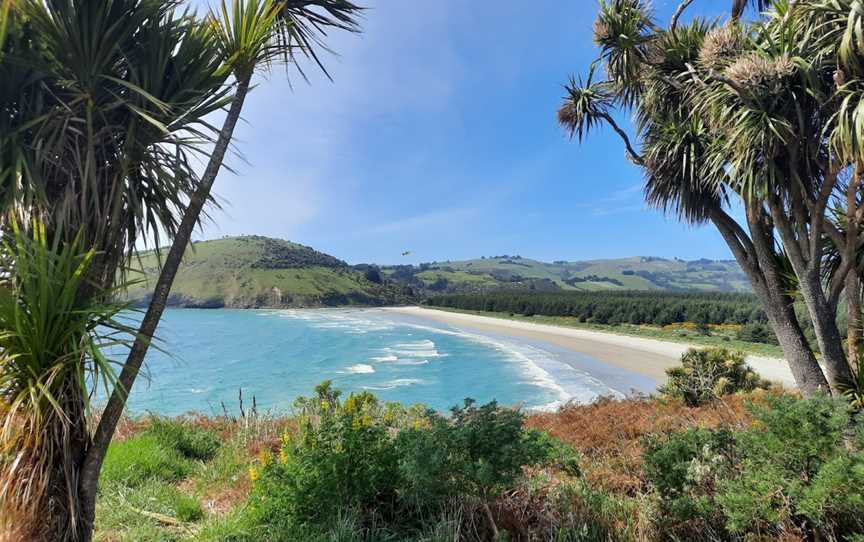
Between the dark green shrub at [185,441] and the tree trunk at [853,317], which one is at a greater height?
the tree trunk at [853,317]

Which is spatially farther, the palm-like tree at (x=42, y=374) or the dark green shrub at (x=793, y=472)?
the dark green shrub at (x=793, y=472)

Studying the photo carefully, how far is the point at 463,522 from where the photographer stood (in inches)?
109

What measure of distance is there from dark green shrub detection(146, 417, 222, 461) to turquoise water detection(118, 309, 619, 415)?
426 cm

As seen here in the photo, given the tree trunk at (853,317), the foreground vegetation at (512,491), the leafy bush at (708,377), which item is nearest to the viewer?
the foreground vegetation at (512,491)

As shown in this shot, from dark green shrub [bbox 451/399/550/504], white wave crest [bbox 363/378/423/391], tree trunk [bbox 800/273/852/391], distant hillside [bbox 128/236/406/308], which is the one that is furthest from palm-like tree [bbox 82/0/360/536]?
distant hillside [bbox 128/236/406/308]

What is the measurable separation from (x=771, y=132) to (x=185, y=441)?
26.7 feet

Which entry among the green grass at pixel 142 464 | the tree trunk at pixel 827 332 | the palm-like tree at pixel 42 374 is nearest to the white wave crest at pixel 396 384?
the green grass at pixel 142 464

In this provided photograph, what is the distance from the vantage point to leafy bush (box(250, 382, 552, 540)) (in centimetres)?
273

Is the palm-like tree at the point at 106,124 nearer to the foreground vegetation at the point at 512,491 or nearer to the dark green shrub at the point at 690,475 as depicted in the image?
the foreground vegetation at the point at 512,491

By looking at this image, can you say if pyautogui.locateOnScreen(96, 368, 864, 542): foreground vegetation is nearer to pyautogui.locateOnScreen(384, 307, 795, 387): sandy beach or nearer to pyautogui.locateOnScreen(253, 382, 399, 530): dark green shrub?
pyautogui.locateOnScreen(253, 382, 399, 530): dark green shrub

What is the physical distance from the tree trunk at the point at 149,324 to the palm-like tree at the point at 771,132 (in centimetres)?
474

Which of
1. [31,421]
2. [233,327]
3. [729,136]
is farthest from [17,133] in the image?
[233,327]

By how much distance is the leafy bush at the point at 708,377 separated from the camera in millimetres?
9375

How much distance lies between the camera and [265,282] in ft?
361
